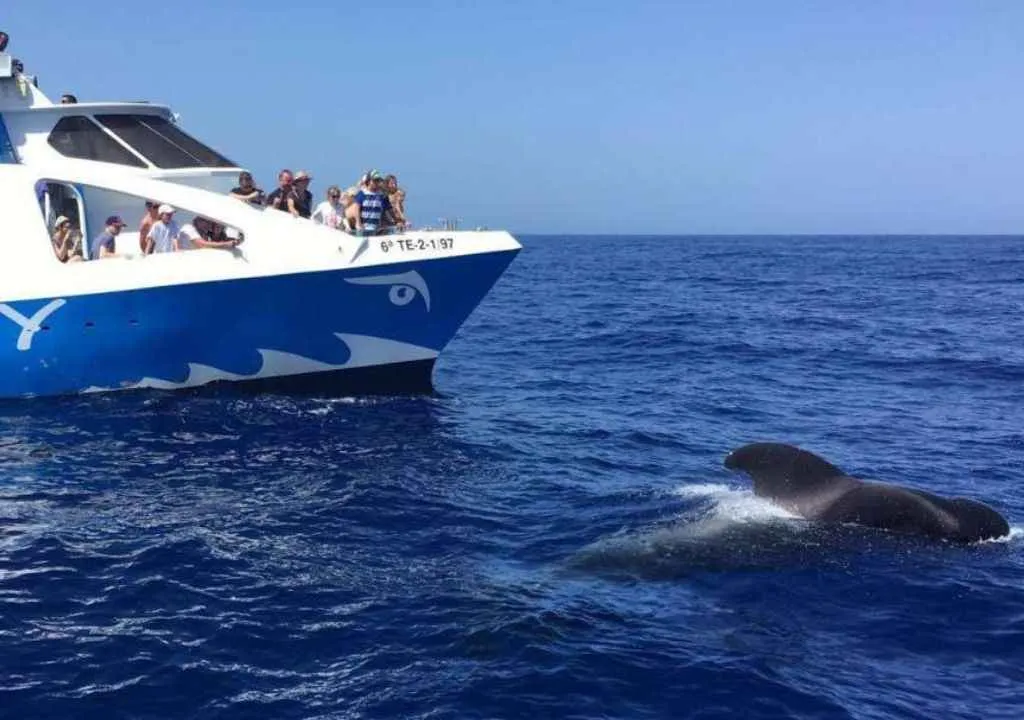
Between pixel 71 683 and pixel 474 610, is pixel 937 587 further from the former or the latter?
pixel 71 683

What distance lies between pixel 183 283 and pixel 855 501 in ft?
34.0

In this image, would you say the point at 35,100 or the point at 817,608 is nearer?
the point at 817,608

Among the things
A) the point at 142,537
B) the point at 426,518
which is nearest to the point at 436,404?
the point at 426,518

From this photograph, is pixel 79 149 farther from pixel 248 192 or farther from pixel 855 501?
pixel 855 501

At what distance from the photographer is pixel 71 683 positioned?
694cm

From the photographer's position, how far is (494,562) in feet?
30.6

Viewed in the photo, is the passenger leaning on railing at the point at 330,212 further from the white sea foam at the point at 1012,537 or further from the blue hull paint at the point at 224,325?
the white sea foam at the point at 1012,537

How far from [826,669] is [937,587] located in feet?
6.51

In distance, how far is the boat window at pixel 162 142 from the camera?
55.4ft

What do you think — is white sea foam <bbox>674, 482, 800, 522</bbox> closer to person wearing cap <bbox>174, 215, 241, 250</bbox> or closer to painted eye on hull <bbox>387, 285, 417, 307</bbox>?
painted eye on hull <bbox>387, 285, 417, 307</bbox>

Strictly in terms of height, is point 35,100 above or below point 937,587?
above

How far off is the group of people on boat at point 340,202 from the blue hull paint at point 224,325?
100 cm

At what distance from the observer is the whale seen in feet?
32.1

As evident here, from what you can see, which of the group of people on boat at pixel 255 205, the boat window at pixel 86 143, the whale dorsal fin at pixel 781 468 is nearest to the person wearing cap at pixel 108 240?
the group of people on boat at pixel 255 205
